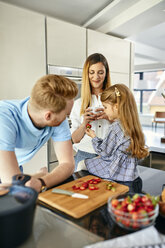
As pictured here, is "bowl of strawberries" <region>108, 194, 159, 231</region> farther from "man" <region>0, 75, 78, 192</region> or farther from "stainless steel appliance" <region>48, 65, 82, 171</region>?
"stainless steel appliance" <region>48, 65, 82, 171</region>

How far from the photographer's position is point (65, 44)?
9.61 feet

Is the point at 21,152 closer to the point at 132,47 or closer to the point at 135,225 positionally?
the point at 135,225

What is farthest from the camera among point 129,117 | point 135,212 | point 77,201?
point 129,117

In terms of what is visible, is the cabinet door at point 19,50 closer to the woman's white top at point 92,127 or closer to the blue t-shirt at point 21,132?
the woman's white top at point 92,127

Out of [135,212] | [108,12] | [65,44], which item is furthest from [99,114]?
[108,12]

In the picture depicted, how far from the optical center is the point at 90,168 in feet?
4.38

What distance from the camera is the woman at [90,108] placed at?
1.76 meters

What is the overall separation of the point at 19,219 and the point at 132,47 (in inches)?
156

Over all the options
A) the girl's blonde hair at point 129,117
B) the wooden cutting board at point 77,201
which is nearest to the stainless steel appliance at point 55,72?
the girl's blonde hair at point 129,117

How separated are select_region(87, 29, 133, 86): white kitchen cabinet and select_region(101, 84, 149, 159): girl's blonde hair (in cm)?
188

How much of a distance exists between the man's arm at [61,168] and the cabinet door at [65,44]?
1.77 m

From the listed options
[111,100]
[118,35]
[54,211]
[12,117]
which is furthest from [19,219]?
[118,35]

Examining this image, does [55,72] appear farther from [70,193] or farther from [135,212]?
[135,212]

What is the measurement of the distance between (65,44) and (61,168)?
216 centimetres
